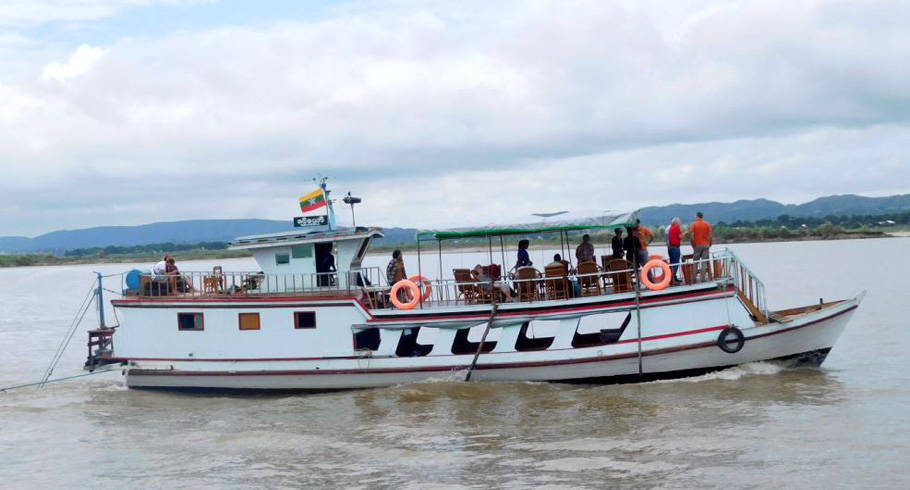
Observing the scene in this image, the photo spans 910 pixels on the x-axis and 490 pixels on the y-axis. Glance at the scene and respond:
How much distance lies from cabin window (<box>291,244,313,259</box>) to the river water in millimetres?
3174

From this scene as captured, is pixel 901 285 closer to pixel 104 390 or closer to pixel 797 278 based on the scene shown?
pixel 797 278

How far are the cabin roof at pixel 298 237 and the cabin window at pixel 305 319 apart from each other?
174 centimetres

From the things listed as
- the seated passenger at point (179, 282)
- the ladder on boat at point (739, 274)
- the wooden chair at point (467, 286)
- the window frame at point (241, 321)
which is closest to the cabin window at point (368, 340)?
the wooden chair at point (467, 286)

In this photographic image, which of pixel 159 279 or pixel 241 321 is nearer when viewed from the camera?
pixel 241 321

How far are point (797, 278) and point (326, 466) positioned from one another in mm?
43956

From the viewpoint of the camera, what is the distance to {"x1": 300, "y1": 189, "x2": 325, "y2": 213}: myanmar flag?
21.9m

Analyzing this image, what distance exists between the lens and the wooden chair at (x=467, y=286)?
2003 cm

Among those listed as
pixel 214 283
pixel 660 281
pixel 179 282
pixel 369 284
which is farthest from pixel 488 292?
pixel 179 282

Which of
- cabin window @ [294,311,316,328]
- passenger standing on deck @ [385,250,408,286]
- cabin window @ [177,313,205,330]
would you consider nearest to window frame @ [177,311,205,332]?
cabin window @ [177,313,205,330]

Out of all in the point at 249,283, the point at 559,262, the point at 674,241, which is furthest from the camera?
the point at 249,283

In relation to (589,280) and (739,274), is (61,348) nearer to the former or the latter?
(589,280)

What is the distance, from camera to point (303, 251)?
835 inches

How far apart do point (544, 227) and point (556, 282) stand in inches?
45.9

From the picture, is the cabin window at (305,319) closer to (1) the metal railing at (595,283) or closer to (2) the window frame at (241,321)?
(2) the window frame at (241,321)
